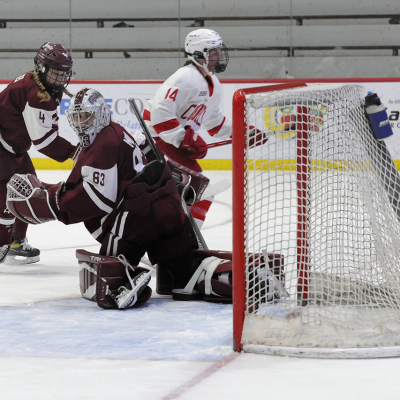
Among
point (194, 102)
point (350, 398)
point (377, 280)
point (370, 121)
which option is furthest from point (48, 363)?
point (194, 102)

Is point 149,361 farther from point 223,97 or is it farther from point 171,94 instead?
point 223,97

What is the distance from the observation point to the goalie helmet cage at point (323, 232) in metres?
2.12

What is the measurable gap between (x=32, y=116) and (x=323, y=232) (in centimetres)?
163

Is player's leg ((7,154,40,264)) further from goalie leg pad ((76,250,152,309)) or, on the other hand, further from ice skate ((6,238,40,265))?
goalie leg pad ((76,250,152,309))

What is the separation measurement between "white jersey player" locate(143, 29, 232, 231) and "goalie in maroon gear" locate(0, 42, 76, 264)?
43cm

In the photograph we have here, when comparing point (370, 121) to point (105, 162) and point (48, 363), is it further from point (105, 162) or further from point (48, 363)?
point (48, 363)

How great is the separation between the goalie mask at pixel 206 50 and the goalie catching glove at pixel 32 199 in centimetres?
126

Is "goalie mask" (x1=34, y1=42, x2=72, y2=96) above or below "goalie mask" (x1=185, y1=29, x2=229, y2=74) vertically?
below

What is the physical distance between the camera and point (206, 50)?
3785 mm

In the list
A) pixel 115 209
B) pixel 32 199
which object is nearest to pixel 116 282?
pixel 115 209

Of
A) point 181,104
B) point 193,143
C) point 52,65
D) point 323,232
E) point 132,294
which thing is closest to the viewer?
point 323,232

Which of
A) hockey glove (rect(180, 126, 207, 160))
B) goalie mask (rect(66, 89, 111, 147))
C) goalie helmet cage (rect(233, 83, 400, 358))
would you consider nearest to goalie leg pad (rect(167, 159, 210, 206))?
hockey glove (rect(180, 126, 207, 160))

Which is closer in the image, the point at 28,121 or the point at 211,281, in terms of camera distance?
the point at 211,281

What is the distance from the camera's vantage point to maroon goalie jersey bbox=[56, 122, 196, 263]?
107 inches
